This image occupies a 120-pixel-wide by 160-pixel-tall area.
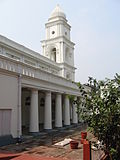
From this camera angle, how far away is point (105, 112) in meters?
5.07

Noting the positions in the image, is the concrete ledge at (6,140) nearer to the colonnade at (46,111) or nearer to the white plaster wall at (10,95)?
the white plaster wall at (10,95)

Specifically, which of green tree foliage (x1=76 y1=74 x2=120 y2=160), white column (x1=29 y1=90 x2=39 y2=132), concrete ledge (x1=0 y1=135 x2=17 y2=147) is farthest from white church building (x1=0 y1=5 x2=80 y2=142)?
green tree foliage (x1=76 y1=74 x2=120 y2=160)

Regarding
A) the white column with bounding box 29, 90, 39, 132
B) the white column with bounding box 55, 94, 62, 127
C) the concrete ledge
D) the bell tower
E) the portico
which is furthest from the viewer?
the bell tower

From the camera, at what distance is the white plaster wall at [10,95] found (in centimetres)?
1295

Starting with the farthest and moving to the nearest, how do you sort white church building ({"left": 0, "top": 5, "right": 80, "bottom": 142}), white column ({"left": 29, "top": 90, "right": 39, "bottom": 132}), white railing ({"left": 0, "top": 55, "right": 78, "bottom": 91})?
white column ({"left": 29, "top": 90, "right": 39, "bottom": 132}) < white church building ({"left": 0, "top": 5, "right": 80, "bottom": 142}) < white railing ({"left": 0, "top": 55, "right": 78, "bottom": 91})

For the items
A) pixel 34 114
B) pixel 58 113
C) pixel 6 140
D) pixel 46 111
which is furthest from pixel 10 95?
pixel 58 113

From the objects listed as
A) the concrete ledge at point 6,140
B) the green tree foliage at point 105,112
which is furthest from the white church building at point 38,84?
the green tree foliage at point 105,112

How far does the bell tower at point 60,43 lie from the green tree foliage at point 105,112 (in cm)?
2884

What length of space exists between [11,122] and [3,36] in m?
11.9

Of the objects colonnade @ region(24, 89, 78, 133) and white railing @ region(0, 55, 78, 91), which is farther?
colonnade @ region(24, 89, 78, 133)

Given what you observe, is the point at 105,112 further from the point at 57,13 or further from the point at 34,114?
the point at 57,13

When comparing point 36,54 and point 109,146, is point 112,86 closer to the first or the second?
point 109,146

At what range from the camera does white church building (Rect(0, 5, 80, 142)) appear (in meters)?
13.5

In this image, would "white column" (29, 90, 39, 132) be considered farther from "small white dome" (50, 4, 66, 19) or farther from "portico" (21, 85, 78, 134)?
"small white dome" (50, 4, 66, 19)
